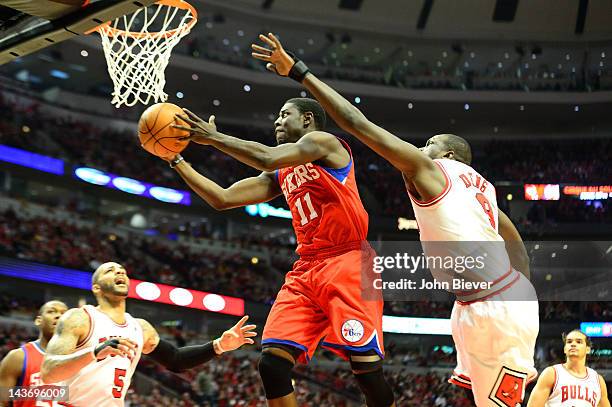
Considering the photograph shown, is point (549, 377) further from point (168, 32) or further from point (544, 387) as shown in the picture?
point (168, 32)

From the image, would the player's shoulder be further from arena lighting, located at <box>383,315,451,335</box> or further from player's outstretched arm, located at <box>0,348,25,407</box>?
arena lighting, located at <box>383,315,451,335</box>

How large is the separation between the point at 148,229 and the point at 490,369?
2229cm

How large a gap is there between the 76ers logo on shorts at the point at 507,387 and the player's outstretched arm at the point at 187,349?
2228mm

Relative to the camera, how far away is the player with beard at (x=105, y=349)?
5.22 metres

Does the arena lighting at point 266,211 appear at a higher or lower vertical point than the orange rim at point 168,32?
higher

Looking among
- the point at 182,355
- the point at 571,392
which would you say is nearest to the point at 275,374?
the point at 182,355

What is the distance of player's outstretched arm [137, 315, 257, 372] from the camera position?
5.95m

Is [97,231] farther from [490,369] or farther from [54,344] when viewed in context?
[490,369]

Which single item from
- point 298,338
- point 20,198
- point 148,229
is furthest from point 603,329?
point 298,338

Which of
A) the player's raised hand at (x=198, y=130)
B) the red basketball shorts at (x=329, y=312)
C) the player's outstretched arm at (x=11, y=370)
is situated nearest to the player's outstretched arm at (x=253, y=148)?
the player's raised hand at (x=198, y=130)

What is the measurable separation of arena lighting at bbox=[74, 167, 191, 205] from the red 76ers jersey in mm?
19110

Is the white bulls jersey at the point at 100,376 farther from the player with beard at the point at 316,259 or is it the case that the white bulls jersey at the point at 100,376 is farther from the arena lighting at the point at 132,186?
the arena lighting at the point at 132,186

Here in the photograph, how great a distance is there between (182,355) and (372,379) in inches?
72.6

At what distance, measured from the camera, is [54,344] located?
539 cm
